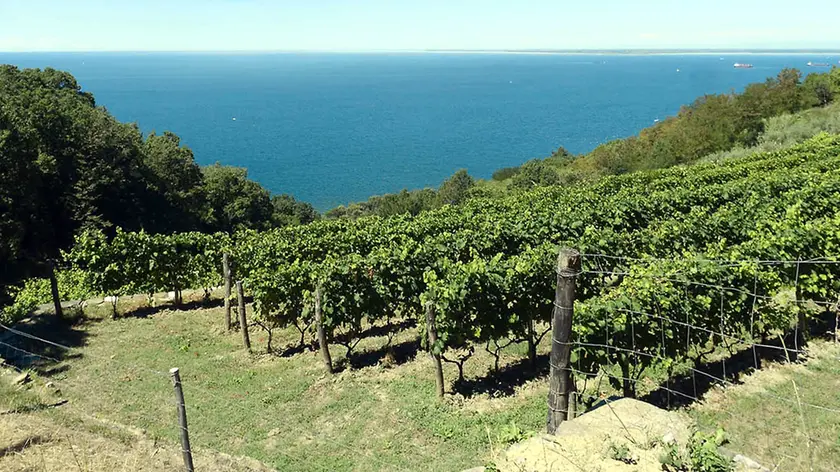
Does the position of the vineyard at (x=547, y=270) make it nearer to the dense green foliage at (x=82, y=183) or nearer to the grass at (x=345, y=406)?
the grass at (x=345, y=406)

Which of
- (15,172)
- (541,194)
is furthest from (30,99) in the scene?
(541,194)

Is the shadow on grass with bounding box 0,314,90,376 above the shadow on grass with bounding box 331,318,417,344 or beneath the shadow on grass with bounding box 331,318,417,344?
above

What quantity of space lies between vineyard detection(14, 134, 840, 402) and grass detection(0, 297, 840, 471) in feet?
2.74

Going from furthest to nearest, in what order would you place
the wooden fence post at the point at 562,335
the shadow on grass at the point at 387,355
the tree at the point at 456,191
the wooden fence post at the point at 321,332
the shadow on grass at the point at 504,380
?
the tree at the point at 456,191
the shadow on grass at the point at 387,355
the wooden fence post at the point at 321,332
the shadow on grass at the point at 504,380
the wooden fence post at the point at 562,335

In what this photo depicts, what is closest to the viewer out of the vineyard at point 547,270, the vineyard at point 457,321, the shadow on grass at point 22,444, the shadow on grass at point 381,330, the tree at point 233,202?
the shadow on grass at point 22,444

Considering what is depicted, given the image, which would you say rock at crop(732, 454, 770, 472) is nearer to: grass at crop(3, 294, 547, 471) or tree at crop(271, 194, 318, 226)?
grass at crop(3, 294, 547, 471)

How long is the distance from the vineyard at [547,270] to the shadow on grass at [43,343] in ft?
6.15

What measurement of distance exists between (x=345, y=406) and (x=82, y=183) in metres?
29.4

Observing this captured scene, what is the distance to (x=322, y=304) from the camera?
11.7 metres

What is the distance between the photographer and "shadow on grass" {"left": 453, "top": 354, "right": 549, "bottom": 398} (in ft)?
34.0

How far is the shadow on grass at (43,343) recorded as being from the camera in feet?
39.2

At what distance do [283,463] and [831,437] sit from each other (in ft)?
27.1

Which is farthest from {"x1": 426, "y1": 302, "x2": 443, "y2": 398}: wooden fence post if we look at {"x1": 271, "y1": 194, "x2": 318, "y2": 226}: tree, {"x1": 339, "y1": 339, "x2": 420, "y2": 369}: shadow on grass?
{"x1": 271, "y1": 194, "x2": 318, "y2": 226}: tree

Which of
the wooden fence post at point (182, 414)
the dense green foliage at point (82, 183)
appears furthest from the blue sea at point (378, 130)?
the wooden fence post at point (182, 414)
